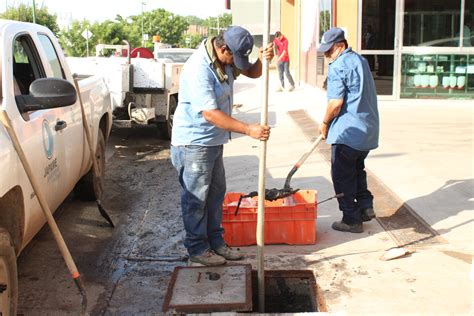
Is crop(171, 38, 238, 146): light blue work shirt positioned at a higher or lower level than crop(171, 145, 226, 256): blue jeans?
higher

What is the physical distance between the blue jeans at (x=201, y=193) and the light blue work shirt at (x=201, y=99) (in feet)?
0.27

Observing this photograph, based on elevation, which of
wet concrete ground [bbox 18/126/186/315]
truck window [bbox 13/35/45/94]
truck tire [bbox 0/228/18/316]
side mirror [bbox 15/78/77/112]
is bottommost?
wet concrete ground [bbox 18/126/186/315]

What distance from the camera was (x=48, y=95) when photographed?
371 cm

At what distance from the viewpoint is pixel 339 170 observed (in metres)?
5.35

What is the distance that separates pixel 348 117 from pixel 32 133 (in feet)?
8.54

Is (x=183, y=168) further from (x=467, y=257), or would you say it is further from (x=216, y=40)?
(x=467, y=257)

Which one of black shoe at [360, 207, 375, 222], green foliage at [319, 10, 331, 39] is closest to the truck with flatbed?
black shoe at [360, 207, 375, 222]

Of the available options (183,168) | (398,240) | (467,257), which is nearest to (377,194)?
(398,240)

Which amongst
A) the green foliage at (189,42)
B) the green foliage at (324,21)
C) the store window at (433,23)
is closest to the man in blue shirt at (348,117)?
the store window at (433,23)

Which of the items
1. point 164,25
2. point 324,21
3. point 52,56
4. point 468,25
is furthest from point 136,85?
point 164,25

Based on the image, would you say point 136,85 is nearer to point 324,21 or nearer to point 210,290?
point 210,290

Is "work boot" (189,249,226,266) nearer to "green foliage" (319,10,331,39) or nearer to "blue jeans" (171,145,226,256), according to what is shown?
"blue jeans" (171,145,226,256)

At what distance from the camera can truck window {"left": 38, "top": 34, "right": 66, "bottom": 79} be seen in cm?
529

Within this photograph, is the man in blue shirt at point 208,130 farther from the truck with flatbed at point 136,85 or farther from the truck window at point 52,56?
the truck with flatbed at point 136,85
